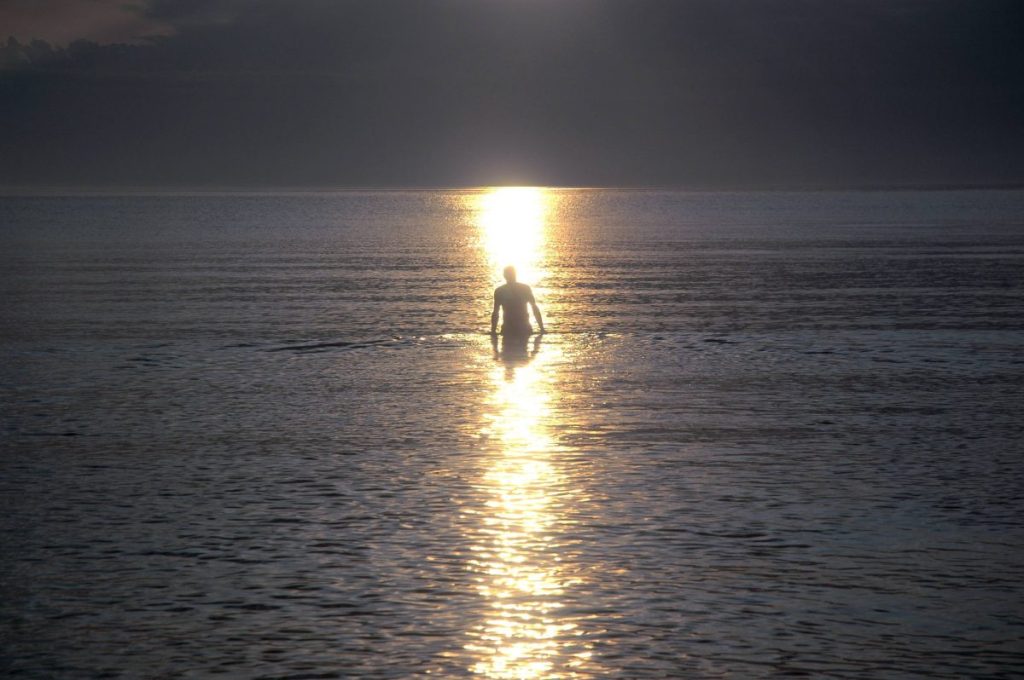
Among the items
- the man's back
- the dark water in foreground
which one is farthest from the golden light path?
the man's back

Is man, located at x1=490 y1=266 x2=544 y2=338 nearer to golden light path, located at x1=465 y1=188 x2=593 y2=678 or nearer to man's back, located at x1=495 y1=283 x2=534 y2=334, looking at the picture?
man's back, located at x1=495 y1=283 x2=534 y2=334

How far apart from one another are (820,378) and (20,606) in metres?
15.5

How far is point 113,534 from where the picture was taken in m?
13.4

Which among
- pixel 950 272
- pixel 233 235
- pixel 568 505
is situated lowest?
pixel 568 505

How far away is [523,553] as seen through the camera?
12445mm

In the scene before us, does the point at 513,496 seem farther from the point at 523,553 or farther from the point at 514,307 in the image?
the point at 514,307

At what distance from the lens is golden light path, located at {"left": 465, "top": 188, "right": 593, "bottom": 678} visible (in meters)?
9.77

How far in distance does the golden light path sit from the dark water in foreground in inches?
1.4

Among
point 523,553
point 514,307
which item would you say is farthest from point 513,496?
point 514,307

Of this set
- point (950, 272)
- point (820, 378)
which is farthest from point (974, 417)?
point (950, 272)

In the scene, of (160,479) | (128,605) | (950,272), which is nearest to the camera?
(128,605)

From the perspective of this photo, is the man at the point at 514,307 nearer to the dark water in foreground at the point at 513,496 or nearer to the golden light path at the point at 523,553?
the dark water in foreground at the point at 513,496

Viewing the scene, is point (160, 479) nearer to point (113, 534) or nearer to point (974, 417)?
point (113, 534)

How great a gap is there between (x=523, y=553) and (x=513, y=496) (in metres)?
2.27
